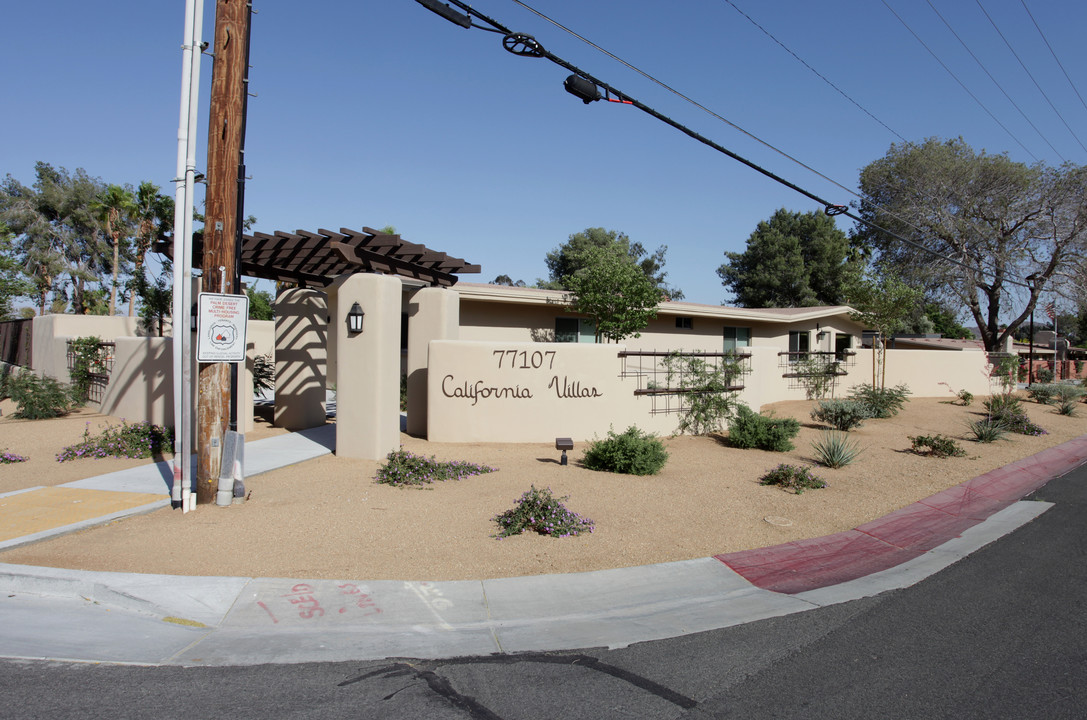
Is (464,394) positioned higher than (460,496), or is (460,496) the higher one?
(464,394)

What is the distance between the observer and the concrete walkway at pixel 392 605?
182 inches

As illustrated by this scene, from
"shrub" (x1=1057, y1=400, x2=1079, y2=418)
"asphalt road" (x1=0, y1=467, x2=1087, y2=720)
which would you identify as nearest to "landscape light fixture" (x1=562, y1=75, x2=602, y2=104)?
"asphalt road" (x1=0, y1=467, x2=1087, y2=720)

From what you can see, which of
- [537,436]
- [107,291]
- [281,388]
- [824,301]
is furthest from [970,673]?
[107,291]

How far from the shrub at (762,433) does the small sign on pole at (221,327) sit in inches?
358

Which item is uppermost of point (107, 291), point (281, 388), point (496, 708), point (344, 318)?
point (107, 291)

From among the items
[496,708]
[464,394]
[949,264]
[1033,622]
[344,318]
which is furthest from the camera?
[949,264]

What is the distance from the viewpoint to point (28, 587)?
534 cm

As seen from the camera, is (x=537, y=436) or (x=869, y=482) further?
(x=537, y=436)

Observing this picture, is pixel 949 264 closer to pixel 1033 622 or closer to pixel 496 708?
pixel 1033 622

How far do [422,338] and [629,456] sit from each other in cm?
494

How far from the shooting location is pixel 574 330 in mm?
21500

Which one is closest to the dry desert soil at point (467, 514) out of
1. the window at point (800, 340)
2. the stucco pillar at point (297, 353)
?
the stucco pillar at point (297, 353)

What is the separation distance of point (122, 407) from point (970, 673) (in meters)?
15.3

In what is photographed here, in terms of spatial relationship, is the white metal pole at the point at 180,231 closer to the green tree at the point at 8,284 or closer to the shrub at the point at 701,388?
the shrub at the point at 701,388
